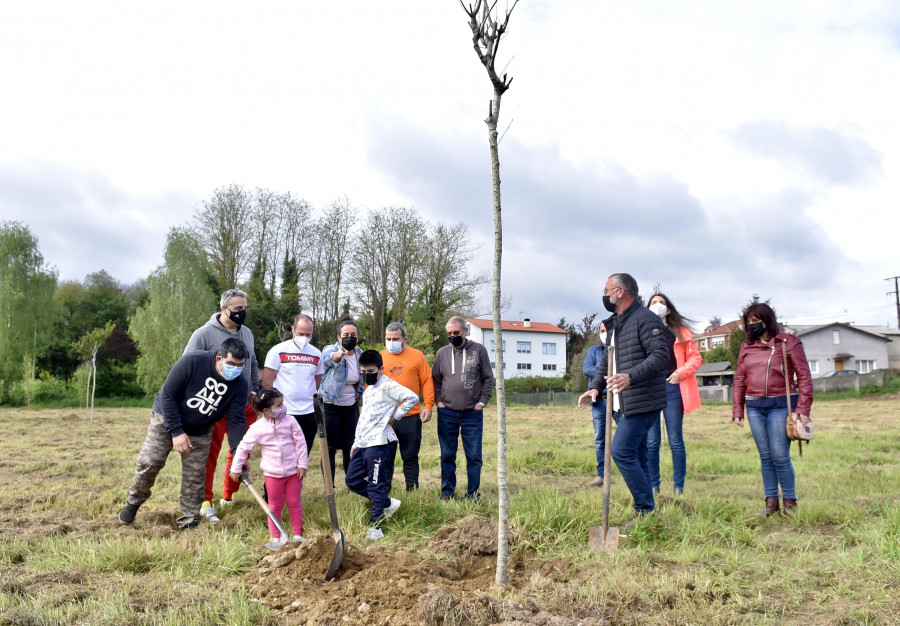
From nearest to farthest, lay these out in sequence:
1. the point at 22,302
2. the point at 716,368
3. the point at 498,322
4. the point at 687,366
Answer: the point at 498,322 → the point at 687,366 → the point at 22,302 → the point at 716,368

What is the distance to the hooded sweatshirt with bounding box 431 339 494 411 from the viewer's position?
6102 millimetres

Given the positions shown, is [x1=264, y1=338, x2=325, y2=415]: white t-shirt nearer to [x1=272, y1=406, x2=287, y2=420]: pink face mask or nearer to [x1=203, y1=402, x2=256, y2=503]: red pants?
[x1=203, y1=402, x2=256, y2=503]: red pants

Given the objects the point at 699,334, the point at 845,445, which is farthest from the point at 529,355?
the point at 699,334

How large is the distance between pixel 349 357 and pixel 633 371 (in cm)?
300

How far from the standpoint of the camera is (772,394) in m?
5.18

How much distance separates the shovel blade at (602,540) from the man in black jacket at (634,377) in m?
0.48

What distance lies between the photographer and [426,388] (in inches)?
253

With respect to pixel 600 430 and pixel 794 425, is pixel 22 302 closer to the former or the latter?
pixel 600 430

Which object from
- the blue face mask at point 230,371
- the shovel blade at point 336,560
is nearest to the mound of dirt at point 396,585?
the shovel blade at point 336,560

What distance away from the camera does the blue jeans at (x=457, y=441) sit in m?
6.00

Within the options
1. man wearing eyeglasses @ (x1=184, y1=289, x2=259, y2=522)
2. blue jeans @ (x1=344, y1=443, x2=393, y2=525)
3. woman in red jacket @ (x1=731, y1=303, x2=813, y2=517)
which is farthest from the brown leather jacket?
man wearing eyeglasses @ (x1=184, y1=289, x2=259, y2=522)

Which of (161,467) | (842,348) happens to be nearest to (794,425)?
(161,467)

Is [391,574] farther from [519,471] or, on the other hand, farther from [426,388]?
[519,471]

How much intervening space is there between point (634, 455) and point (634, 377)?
0.60m
